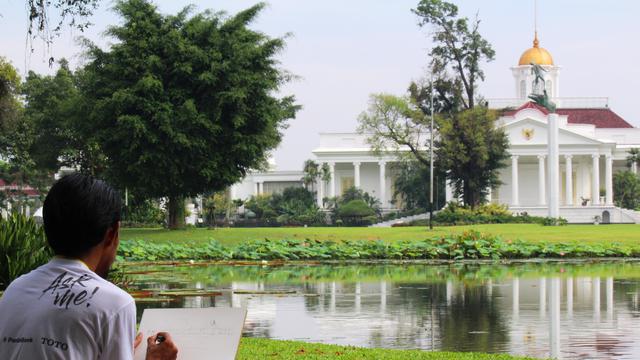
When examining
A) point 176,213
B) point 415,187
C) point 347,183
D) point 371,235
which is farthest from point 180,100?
point 347,183

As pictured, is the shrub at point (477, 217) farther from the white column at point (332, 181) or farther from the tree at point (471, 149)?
the white column at point (332, 181)

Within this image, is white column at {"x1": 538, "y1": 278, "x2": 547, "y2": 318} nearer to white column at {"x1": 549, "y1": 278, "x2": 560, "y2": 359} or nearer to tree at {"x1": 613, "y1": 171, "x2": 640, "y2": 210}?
white column at {"x1": 549, "y1": 278, "x2": 560, "y2": 359}

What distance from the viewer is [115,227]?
3764mm

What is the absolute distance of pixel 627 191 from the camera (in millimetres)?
88375

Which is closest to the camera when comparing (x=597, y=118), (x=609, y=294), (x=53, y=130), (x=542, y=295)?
(x=542, y=295)

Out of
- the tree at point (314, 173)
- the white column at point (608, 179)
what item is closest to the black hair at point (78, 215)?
the white column at point (608, 179)

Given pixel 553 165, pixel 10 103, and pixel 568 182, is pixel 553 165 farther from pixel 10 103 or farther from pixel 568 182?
pixel 10 103

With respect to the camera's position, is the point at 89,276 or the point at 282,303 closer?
the point at 89,276

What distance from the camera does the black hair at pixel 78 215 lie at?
12.1ft

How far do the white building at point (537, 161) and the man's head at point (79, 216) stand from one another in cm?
7551

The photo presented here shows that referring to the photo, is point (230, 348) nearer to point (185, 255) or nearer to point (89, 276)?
point (89, 276)

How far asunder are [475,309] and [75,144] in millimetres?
43988

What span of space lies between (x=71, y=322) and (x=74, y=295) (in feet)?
0.27

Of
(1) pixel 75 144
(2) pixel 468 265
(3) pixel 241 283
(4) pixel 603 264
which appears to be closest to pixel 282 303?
(3) pixel 241 283
